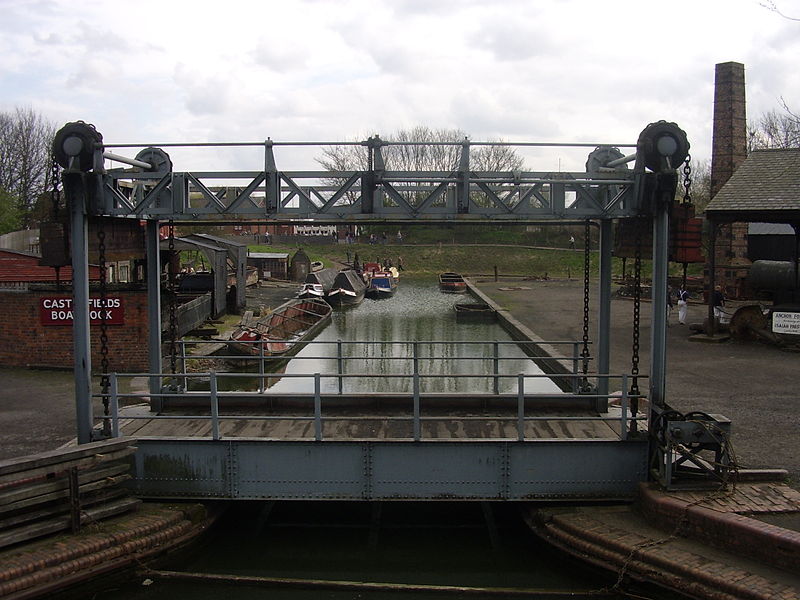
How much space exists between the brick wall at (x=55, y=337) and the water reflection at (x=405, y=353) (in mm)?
3000

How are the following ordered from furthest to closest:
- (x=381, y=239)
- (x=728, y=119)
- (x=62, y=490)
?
(x=381, y=239)
(x=728, y=119)
(x=62, y=490)

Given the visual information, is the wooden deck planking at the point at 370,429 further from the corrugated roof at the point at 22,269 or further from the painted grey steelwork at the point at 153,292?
the corrugated roof at the point at 22,269

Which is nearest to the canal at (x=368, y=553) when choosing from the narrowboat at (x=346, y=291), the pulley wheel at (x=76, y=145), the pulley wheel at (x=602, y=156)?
the pulley wheel at (x=602, y=156)

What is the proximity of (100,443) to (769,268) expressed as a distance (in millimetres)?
20853

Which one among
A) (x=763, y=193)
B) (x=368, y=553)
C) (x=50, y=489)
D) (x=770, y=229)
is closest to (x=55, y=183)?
(x=50, y=489)

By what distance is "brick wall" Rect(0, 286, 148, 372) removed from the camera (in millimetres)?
17062

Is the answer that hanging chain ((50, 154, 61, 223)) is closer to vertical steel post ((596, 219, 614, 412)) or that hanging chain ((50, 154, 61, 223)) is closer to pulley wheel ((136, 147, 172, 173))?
pulley wheel ((136, 147, 172, 173))

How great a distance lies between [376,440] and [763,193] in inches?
707

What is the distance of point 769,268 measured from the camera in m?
23.1

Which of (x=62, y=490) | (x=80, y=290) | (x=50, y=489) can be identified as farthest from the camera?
(x=80, y=290)

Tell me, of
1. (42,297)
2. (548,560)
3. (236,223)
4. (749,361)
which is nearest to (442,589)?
(548,560)

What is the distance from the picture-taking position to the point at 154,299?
10.9 m

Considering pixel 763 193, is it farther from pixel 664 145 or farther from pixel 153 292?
pixel 153 292

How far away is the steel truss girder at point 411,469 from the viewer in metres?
9.09
